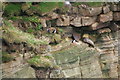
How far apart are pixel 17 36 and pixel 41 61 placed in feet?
5.87

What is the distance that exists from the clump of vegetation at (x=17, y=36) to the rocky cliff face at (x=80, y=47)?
0.23 meters

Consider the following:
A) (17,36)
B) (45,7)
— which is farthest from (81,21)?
(17,36)

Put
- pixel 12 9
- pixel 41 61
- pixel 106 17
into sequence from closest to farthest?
pixel 41 61 → pixel 12 9 → pixel 106 17

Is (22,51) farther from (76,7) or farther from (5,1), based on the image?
(76,7)

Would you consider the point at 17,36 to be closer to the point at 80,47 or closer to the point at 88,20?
the point at 80,47

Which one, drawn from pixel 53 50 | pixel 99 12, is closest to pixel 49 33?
pixel 53 50

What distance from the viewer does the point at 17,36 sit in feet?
49.4

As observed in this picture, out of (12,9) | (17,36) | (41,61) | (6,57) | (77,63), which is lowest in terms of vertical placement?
(77,63)

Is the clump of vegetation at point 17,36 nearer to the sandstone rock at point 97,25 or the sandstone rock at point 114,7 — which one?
the sandstone rock at point 97,25

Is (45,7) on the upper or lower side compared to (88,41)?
upper

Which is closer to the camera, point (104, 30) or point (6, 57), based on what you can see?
point (6, 57)

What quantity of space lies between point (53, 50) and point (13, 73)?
10.5 ft

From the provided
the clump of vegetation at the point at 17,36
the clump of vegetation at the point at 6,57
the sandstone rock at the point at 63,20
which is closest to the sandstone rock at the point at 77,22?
the sandstone rock at the point at 63,20

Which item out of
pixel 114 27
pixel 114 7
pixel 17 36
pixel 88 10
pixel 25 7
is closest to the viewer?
pixel 17 36
